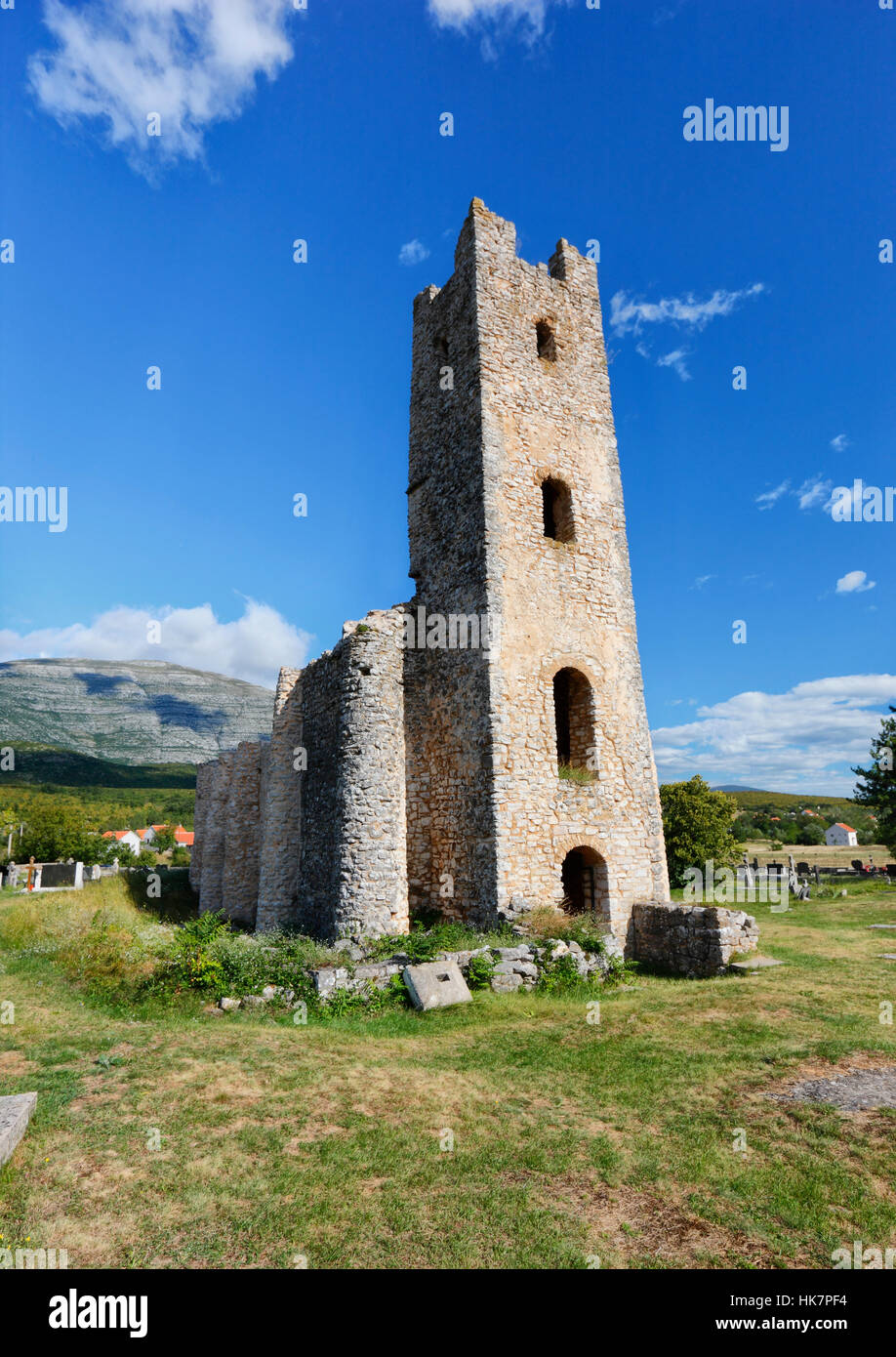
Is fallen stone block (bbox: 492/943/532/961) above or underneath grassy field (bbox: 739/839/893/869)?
above

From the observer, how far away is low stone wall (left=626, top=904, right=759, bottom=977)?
1221 cm

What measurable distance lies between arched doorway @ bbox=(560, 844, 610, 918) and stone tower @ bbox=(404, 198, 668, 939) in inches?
1.7

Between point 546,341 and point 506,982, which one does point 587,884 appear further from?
point 546,341

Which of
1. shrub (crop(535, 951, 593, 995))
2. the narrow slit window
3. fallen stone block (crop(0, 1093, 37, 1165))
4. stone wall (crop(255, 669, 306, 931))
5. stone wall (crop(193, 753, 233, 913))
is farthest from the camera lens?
stone wall (crop(193, 753, 233, 913))

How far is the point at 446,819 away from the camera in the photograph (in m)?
13.8

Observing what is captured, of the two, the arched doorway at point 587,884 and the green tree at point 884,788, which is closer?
the arched doorway at point 587,884

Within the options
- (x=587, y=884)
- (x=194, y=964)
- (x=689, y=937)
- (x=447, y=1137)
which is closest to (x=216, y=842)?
(x=194, y=964)

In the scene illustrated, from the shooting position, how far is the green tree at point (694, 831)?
26.7 metres

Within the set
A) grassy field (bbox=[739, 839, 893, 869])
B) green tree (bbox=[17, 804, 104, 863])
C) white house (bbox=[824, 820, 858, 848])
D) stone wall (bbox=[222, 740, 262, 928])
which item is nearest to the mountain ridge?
green tree (bbox=[17, 804, 104, 863])

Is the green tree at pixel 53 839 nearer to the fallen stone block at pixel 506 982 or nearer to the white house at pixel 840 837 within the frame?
the fallen stone block at pixel 506 982

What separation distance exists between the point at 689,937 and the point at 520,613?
23.7 ft

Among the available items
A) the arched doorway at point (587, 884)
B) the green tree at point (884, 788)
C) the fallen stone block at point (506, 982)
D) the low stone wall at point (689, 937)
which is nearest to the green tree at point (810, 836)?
the green tree at point (884, 788)

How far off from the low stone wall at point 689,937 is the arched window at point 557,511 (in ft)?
27.6

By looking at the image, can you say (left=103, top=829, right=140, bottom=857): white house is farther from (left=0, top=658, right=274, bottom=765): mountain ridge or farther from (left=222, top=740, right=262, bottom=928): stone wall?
(left=222, top=740, right=262, bottom=928): stone wall
